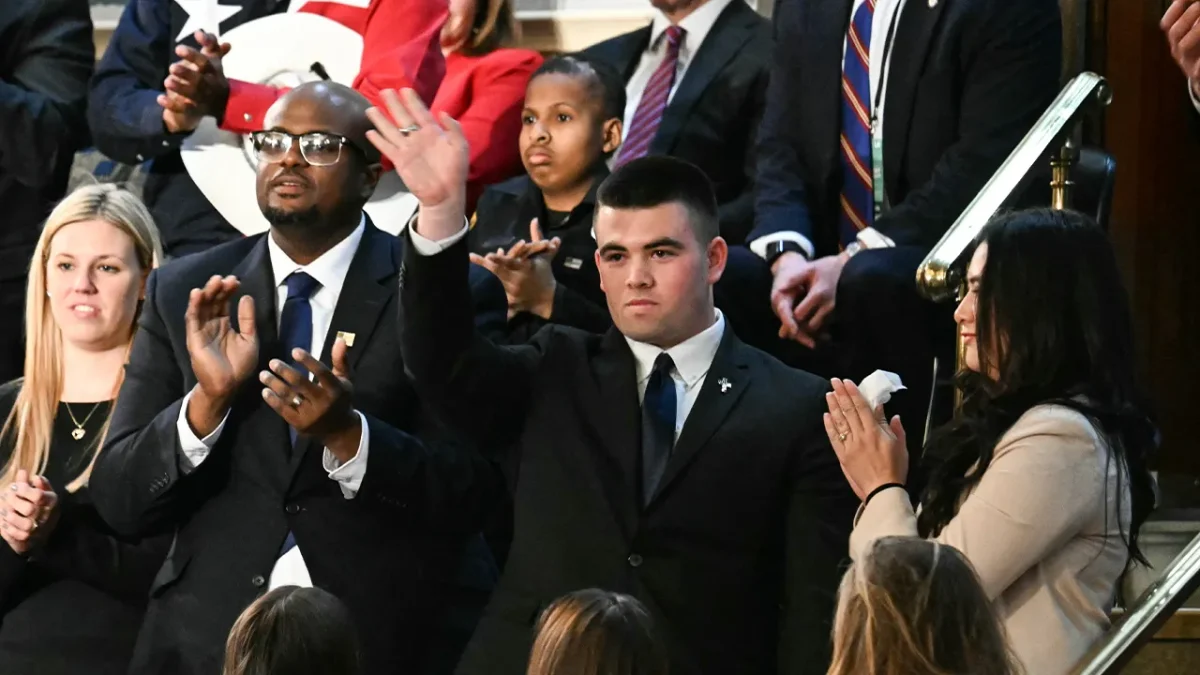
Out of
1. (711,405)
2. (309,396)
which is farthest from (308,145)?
(711,405)

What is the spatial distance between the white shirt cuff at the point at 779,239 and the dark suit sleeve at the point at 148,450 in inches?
48.7

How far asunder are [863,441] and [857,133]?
1.32 meters

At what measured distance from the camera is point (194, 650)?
334 cm

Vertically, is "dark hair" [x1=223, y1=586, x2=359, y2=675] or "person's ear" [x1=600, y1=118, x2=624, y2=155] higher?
"person's ear" [x1=600, y1=118, x2=624, y2=155]

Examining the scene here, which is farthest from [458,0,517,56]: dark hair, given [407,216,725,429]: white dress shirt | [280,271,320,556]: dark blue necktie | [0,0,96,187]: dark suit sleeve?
[407,216,725,429]: white dress shirt

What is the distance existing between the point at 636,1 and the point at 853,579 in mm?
3238

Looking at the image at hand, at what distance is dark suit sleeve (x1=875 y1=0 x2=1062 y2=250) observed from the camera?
3.77 m

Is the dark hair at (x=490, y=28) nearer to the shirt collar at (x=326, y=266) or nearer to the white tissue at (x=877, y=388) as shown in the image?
the shirt collar at (x=326, y=266)

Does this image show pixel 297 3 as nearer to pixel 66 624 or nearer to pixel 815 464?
pixel 66 624

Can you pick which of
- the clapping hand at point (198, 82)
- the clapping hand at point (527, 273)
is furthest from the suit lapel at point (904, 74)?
the clapping hand at point (198, 82)

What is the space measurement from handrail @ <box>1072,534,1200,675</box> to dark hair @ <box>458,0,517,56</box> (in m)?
2.38

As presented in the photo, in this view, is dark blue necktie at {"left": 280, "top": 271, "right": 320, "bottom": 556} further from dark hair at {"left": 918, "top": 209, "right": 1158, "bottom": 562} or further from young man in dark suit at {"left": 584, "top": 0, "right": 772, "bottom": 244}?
dark hair at {"left": 918, "top": 209, "right": 1158, "bottom": 562}

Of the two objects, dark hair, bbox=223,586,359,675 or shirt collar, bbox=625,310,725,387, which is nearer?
dark hair, bbox=223,586,359,675

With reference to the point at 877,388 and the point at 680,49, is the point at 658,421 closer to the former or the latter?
the point at 877,388
